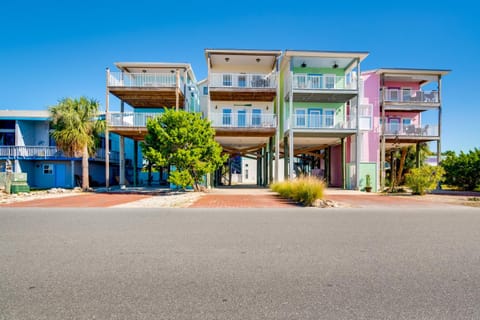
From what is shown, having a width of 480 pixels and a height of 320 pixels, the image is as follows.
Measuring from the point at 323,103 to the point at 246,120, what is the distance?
23.8 ft

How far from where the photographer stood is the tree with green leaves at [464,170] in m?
19.9

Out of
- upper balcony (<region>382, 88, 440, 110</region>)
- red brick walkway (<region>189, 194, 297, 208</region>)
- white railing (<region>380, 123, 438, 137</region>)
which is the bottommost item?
red brick walkway (<region>189, 194, 297, 208</region>)

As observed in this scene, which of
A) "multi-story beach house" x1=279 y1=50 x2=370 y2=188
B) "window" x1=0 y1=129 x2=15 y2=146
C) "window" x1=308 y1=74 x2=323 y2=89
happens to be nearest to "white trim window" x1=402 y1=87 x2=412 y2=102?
"multi-story beach house" x1=279 y1=50 x2=370 y2=188

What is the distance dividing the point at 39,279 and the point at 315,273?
3.92m

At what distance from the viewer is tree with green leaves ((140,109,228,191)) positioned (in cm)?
1576

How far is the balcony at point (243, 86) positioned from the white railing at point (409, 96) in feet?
36.5

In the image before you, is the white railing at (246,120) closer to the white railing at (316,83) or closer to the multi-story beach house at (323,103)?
the multi-story beach house at (323,103)

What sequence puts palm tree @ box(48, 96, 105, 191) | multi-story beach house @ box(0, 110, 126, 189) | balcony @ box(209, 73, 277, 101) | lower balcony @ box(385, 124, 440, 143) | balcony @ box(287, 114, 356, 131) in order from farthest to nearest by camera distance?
multi-story beach house @ box(0, 110, 126, 189) → lower balcony @ box(385, 124, 440, 143) → balcony @ box(287, 114, 356, 131) → balcony @ box(209, 73, 277, 101) → palm tree @ box(48, 96, 105, 191)

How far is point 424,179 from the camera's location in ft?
56.2

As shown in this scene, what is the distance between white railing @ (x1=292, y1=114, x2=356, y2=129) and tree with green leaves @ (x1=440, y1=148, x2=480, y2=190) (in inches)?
329

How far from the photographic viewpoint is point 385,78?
2542 cm

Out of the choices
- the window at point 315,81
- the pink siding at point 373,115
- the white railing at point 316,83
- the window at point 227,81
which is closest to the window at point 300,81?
the white railing at point 316,83

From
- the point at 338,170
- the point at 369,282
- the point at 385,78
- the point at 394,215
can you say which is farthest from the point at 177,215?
the point at 385,78

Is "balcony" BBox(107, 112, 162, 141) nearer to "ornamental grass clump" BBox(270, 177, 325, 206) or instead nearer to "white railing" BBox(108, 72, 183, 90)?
"white railing" BBox(108, 72, 183, 90)
